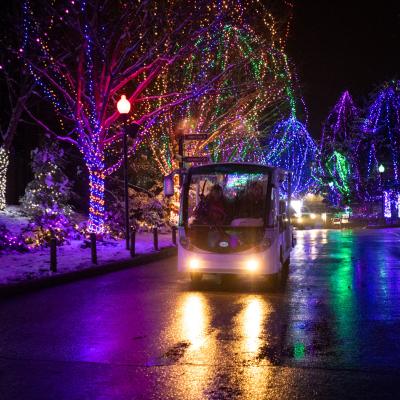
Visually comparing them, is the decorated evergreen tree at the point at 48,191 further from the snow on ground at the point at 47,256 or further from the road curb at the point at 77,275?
the road curb at the point at 77,275

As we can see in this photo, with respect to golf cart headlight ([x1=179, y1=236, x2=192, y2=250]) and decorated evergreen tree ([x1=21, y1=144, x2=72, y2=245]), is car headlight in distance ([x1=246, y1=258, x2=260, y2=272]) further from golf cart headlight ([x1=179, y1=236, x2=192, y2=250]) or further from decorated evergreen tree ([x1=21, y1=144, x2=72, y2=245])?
decorated evergreen tree ([x1=21, y1=144, x2=72, y2=245])

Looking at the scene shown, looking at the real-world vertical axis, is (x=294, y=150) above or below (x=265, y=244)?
above

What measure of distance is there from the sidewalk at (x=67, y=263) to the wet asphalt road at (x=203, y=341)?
22.2 inches

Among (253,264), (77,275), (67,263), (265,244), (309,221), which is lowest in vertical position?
(77,275)

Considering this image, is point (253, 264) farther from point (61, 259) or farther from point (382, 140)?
point (382, 140)

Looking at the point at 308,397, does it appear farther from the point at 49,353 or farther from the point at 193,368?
the point at 49,353

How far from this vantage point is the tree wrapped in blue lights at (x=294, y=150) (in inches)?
1658

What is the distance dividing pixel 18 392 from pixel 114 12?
19.0 m

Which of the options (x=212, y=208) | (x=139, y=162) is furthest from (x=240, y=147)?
(x=212, y=208)

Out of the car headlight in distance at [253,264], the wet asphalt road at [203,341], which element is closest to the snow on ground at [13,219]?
the wet asphalt road at [203,341]

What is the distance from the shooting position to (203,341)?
7840mm

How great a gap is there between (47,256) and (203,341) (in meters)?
10.6

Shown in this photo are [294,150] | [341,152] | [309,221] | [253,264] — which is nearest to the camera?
[253,264]

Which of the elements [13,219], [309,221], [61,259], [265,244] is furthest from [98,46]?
[309,221]
